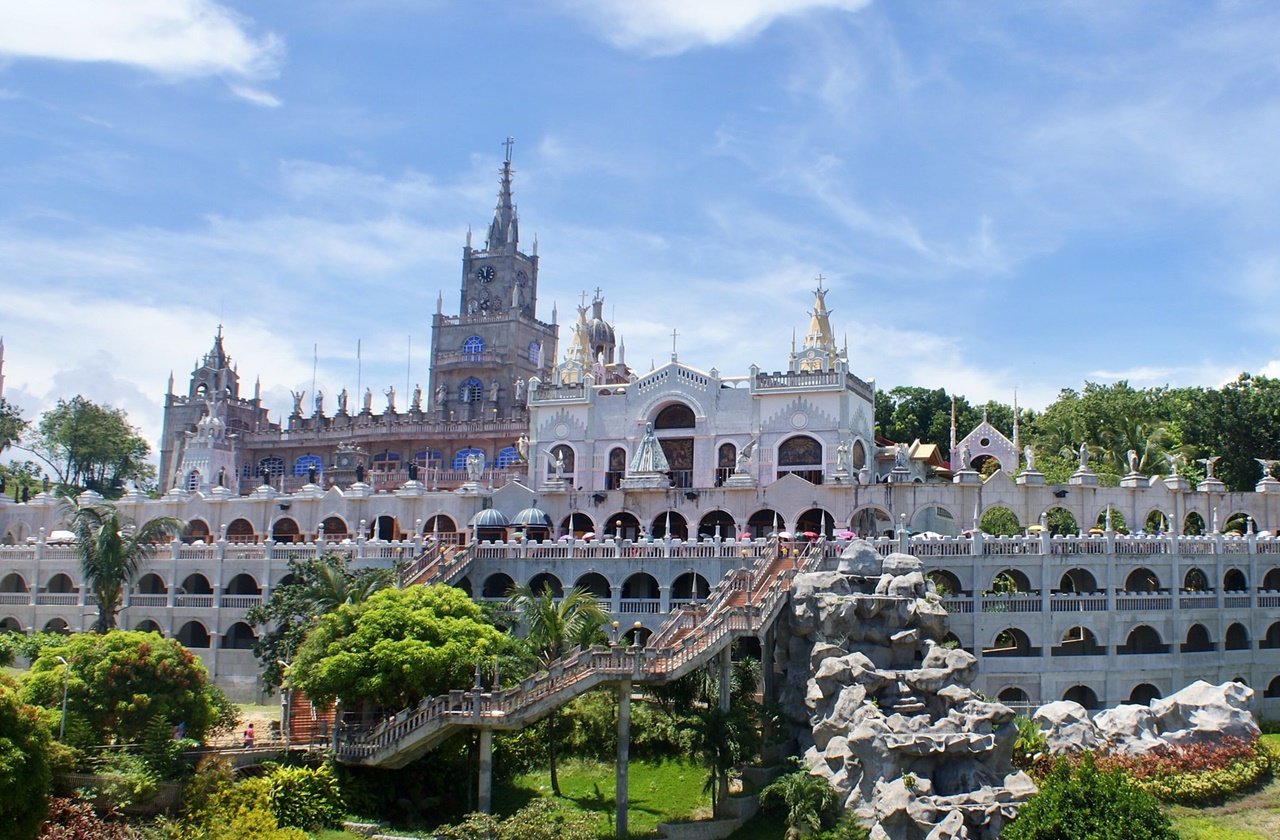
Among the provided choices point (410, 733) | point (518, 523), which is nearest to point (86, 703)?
point (410, 733)

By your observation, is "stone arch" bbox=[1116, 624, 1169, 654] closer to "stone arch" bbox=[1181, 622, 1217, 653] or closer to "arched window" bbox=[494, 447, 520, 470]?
"stone arch" bbox=[1181, 622, 1217, 653]

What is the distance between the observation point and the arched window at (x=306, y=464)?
84938 millimetres

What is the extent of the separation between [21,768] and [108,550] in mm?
22762

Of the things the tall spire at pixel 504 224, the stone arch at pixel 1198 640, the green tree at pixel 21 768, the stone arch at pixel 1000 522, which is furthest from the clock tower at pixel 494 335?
the green tree at pixel 21 768

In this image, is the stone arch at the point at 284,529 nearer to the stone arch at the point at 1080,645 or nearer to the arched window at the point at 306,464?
the arched window at the point at 306,464

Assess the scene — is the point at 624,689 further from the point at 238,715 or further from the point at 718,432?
the point at 718,432

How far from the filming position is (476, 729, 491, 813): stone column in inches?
1400

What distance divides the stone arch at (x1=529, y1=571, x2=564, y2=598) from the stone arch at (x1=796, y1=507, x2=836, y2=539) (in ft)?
35.9

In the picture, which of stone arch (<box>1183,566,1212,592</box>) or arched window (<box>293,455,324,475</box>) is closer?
stone arch (<box>1183,566,1212,592</box>)

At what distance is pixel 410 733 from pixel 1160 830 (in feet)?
63.9

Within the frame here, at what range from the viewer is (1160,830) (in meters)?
29.6

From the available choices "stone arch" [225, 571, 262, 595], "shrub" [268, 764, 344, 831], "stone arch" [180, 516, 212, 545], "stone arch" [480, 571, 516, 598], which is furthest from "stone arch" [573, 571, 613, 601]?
"stone arch" [180, 516, 212, 545]

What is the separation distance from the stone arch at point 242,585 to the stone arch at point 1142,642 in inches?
1430

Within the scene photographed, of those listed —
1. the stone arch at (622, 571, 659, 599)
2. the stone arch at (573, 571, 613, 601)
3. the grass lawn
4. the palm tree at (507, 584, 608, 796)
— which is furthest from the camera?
the stone arch at (622, 571, 659, 599)
